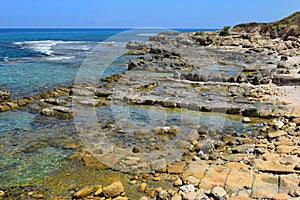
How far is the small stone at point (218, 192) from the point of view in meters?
6.85

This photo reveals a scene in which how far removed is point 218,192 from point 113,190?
2.48 metres

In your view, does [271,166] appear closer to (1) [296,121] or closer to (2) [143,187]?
(2) [143,187]

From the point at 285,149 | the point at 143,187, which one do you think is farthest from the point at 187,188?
the point at 285,149

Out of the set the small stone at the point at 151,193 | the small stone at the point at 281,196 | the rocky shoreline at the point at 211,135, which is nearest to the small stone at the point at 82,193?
the rocky shoreline at the point at 211,135

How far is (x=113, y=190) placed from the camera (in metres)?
7.34

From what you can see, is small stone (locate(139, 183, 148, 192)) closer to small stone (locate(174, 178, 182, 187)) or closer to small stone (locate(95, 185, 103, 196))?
small stone (locate(174, 178, 182, 187))

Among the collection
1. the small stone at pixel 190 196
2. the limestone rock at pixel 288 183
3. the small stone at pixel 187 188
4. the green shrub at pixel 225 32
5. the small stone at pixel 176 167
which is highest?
the green shrub at pixel 225 32

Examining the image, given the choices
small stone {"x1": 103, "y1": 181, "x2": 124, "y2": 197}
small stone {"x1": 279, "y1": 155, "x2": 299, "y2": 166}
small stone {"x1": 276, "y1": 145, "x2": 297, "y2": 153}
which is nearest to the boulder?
small stone {"x1": 103, "y1": 181, "x2": 124, "y2": 197}

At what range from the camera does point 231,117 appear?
13.7 metres

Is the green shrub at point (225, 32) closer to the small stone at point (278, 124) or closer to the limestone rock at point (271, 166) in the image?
the small stone at point (278, 124)

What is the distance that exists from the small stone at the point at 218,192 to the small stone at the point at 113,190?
220 centimetres

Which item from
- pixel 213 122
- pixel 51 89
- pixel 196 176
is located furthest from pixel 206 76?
pixel 196 176

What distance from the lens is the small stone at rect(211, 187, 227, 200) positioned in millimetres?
6850

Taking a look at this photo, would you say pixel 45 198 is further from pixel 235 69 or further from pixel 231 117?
pixel 235 69
